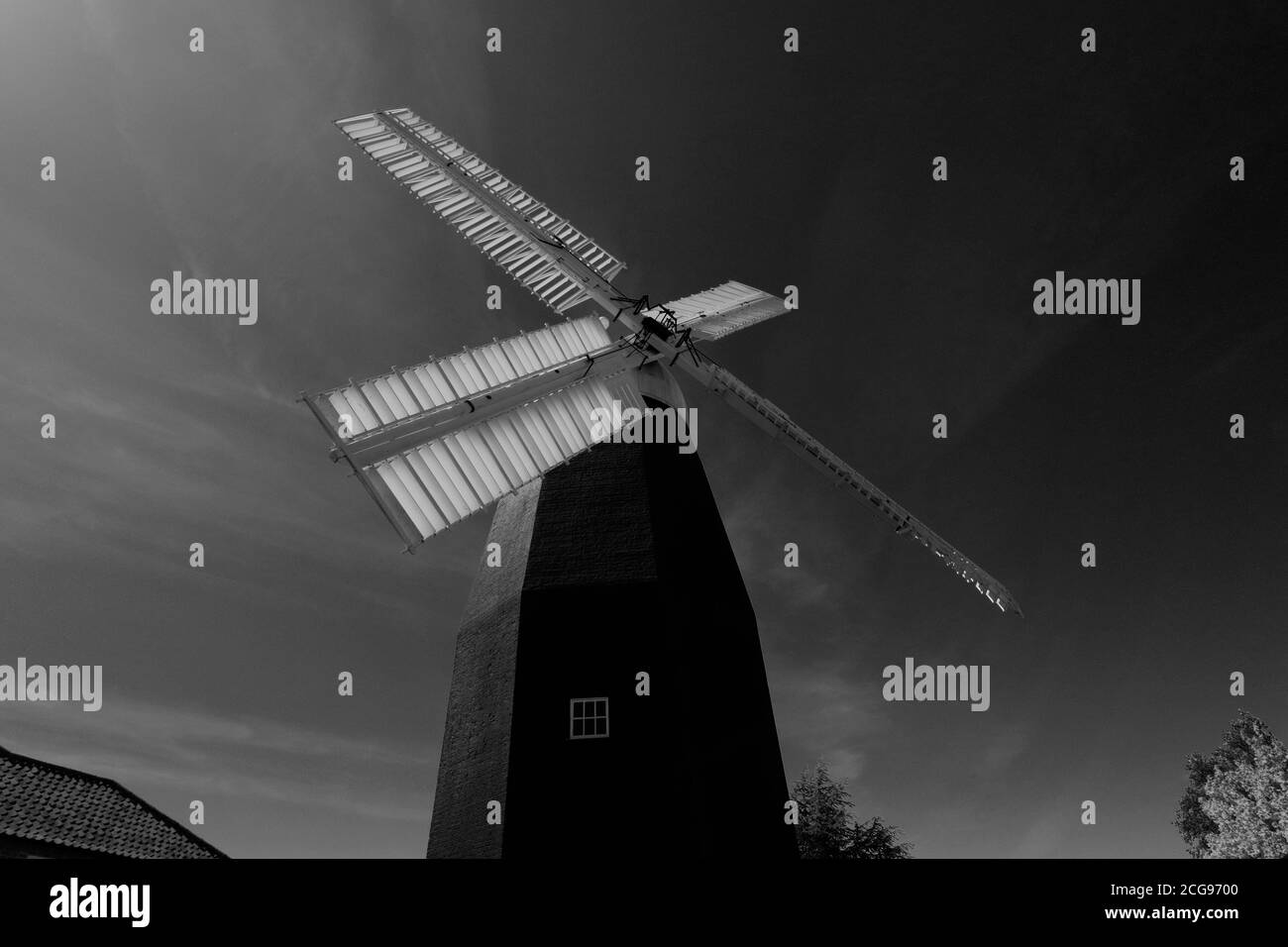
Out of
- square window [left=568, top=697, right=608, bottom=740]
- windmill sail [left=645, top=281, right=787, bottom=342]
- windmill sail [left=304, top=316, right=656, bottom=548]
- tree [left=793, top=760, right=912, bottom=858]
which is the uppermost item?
windmill sail [left=645, top=281, right=787, bottom=342]

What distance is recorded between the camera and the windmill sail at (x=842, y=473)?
18.6 meters

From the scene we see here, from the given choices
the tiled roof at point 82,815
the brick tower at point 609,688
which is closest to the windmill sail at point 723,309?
the brick tower at point 609,688

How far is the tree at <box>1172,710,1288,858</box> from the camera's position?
107 feet

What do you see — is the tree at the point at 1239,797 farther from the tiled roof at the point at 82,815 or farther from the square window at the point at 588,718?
the tiled roof at the point at 82,815

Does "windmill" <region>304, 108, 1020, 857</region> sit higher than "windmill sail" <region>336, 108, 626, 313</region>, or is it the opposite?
"windmill sail" <region>336, 108, 626, 313</region>

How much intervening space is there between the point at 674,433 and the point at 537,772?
23.9ft

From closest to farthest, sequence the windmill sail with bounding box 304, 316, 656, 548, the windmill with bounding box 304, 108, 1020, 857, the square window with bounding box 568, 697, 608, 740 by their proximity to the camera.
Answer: the windmill sail with bounding box 304, 316, 656, 548
the windmill with bounding box 304, 108, 1020, 857
the square window with bounding box 568, 697, 608, 740

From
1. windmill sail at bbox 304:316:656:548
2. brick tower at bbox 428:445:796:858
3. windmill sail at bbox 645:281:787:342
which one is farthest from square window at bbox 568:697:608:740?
windmill sail at bbox 645:281:787:342

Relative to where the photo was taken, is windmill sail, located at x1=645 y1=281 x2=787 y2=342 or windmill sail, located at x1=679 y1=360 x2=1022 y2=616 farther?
windmill sail, located at x1=645 y1=281 x2=787 y2=342

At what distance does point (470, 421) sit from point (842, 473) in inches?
368

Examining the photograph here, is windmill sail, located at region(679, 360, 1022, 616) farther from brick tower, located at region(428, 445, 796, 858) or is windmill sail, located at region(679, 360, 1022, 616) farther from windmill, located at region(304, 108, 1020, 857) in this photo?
brick tower, located at region(428, 445, 796, 858)

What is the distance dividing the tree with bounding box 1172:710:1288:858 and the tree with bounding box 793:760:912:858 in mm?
14261

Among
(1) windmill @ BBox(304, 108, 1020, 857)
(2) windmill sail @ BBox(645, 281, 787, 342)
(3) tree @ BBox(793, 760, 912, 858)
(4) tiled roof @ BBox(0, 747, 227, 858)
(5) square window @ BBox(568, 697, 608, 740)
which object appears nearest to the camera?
(1) windmill @ BBox(304, 108, 1020, 857)
